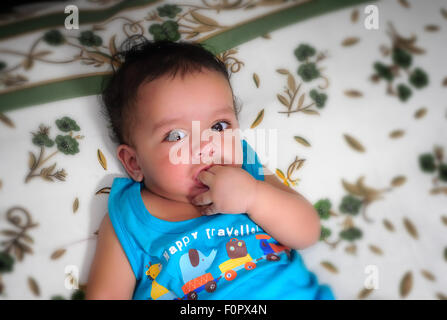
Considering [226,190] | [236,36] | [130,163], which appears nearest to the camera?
[226,190]

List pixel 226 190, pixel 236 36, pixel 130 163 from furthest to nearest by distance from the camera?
pixel 236 36
pixel 130 163
pixel 226 190

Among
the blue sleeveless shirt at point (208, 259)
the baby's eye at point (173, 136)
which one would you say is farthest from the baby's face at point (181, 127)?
the blue sleeveless shirt at point (208, 259)

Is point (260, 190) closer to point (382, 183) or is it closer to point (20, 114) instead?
point (382, 183)

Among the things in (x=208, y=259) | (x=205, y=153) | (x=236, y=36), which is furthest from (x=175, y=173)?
(x=236, y=36)

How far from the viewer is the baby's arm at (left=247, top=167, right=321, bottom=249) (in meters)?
0.83

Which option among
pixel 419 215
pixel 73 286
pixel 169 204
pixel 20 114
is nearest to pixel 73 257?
pixel 73 286

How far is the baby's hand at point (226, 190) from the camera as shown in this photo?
804 millimetres

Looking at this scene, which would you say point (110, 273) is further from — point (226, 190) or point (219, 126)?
point (219, 126)

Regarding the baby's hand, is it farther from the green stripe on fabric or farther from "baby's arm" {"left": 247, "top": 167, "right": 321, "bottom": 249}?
the green stripe on fabric

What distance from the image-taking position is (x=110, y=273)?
825 millimetres

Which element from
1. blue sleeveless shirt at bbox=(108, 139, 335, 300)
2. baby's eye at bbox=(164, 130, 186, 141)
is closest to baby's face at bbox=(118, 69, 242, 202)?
baby's eye at bbox=(164, 130, 186, 141)

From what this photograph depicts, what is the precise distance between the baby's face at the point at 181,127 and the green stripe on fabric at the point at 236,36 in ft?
0.94

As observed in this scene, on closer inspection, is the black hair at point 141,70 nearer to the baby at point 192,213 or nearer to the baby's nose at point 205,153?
the baby at point 192,213

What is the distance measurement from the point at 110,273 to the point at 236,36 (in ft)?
2.67
